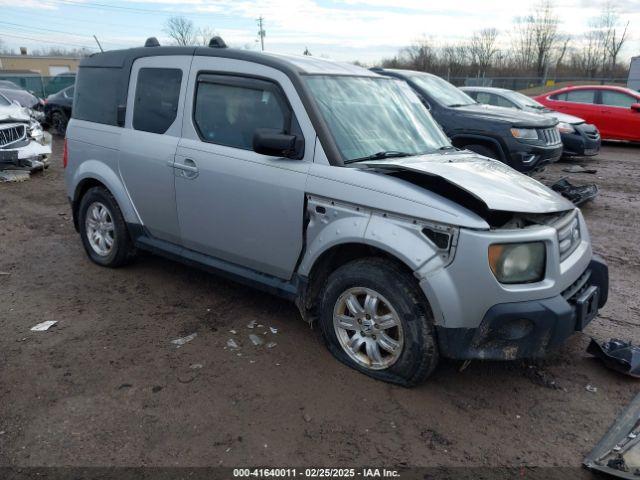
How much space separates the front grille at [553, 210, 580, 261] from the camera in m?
3.18

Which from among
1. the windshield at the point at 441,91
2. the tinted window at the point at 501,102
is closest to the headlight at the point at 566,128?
the tinted window at the point at 501,102

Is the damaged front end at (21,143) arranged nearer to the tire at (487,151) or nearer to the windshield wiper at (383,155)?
the tire at (487,151)

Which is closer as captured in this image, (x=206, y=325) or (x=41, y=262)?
(x=206, y=325)

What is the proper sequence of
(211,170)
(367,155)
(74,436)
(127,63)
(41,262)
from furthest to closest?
(41,262)
(127,63)
(211,170)
(367,155)
(74,436)

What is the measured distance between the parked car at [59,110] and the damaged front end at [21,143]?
5596mm

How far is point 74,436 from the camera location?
2863 mm

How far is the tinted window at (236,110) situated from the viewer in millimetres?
3705

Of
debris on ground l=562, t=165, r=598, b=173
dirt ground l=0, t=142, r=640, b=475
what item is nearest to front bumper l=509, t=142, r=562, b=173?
debris on ground l=562, t=165, r=598, b=173

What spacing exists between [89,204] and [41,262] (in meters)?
0.99

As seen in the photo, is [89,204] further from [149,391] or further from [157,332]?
[149,391]

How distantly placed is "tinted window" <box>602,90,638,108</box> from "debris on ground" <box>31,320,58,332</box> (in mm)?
14183

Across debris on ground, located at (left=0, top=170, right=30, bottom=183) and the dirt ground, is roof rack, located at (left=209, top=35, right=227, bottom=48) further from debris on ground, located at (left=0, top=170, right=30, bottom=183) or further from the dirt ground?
debris on ground, located at (left=0, top=170, right=30, bottom=183)

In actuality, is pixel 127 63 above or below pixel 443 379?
above

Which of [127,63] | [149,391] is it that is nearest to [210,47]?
[127,63]
